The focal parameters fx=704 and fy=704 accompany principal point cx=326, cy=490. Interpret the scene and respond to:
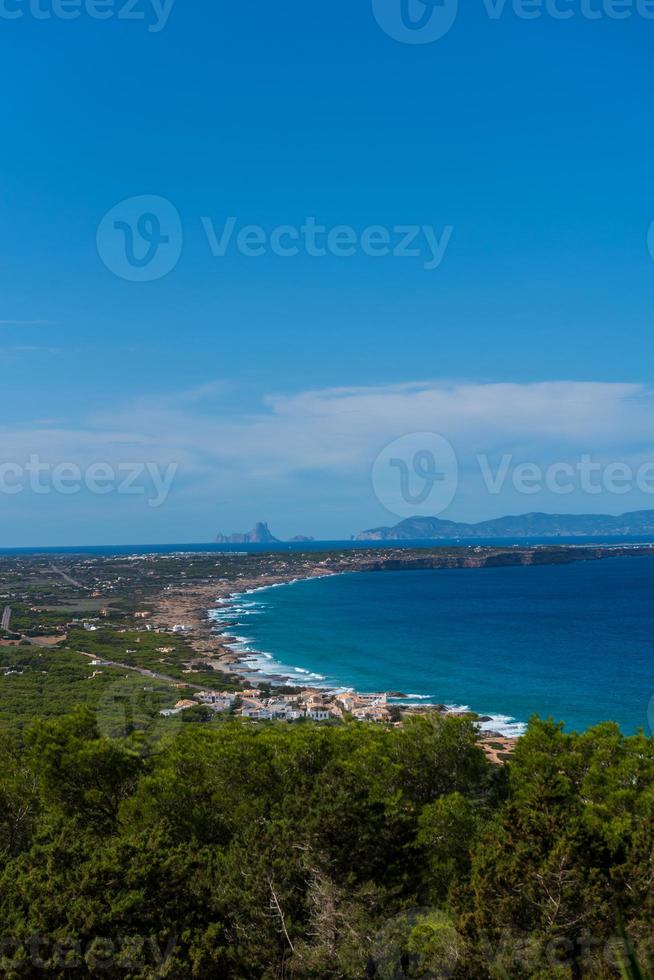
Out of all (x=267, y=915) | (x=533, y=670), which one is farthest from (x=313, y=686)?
(x=267, y=915)

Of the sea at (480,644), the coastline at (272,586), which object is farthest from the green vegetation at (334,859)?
the sea at (480,644)

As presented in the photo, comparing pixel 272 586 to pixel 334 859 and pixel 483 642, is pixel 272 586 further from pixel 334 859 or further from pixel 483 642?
pixel 334 859

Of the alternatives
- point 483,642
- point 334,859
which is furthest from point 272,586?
point 334,859

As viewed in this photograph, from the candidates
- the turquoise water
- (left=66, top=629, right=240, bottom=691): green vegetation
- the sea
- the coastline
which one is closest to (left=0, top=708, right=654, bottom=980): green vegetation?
the coastline

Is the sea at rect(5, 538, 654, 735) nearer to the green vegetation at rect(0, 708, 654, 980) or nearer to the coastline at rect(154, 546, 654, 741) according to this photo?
the coastline at rect(154, 546, 654, 741)

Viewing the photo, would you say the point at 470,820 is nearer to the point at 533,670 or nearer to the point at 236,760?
the point at 236,760
